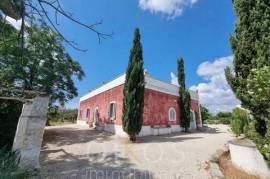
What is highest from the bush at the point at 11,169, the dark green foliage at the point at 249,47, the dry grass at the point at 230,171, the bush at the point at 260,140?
the dark green foliage at the point at 249,47

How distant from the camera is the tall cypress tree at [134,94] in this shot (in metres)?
9.85

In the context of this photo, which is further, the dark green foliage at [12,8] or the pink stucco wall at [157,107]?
the pink stucco wall at [157,107]

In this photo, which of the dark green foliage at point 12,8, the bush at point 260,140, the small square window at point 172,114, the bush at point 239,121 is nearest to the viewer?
the dark green foliage at point 12,8

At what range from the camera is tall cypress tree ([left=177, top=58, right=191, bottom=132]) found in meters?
15.1

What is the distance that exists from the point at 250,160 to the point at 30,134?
7.23m

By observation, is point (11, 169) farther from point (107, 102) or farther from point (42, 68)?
point (107, 102)

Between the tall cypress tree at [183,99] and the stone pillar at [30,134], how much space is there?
42.2 ft

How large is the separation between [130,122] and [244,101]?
20.1ft

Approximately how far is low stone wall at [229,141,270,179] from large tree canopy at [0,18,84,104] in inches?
411

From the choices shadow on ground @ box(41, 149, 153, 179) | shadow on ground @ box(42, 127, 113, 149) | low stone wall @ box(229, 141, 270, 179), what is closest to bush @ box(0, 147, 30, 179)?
shadow on ground @ box(41, 149, 153, 179)

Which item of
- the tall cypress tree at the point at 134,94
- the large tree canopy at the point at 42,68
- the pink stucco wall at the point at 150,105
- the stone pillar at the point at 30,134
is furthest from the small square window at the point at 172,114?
the stone pillar at the point at 30,134

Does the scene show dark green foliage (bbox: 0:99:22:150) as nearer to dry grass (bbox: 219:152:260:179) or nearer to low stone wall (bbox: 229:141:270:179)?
dry grass (bbox: 219:152:260:179)

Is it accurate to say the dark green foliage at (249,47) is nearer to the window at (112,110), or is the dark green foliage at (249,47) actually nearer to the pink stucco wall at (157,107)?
the pink stucco wall at (157,107)

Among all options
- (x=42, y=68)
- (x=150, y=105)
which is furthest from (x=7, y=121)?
(x=150, y=105)
